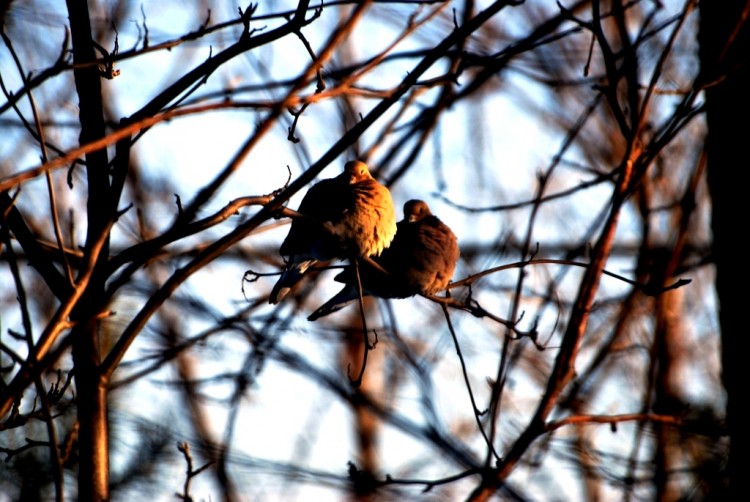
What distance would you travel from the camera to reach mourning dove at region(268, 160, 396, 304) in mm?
3561

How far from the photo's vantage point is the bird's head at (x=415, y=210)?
4551 millimetres

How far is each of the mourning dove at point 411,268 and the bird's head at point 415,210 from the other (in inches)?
9.2

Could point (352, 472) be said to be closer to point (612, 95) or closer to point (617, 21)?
point (612, 95)

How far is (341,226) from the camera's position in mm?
3572

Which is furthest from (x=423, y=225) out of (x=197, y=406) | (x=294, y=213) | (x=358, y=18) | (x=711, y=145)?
(x=197, y=406)

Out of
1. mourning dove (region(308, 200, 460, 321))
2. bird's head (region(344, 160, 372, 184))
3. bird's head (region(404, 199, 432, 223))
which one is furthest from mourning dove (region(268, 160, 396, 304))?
bird's head (region(404, 199, 432, 223))

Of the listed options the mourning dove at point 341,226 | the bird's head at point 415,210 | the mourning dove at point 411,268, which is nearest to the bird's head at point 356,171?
the mourning dove at point 341,226

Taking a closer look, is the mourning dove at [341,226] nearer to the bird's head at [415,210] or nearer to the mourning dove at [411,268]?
the mourning dove at [411,268]

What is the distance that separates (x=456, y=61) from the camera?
3.28 meters

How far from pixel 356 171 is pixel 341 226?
448 millimetres

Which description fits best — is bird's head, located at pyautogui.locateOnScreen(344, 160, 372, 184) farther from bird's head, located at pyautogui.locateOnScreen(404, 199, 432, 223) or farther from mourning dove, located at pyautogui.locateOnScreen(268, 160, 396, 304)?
bird's head, located at pyautogui.locateOnScreen(404, 199, 432, 223)

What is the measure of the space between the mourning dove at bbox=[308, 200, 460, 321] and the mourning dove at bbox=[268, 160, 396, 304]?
0.68ft

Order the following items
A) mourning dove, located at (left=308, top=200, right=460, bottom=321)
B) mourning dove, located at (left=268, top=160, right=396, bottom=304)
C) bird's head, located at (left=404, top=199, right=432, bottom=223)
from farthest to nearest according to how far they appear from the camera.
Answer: bird's head, located at (left=404, top=199, right=432, bottom=223), mourning dove, located at (left=308, top=200, right=460, bottom=321), mourning dove, located at (left=268, top=160, right=396, bottom=304)

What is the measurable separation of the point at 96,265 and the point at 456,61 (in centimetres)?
155
